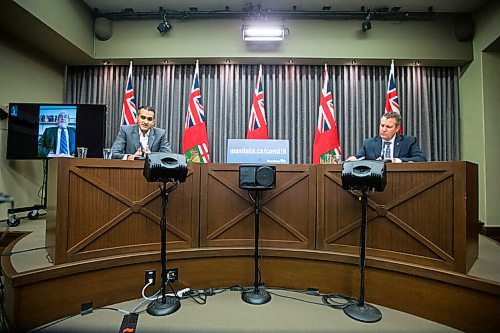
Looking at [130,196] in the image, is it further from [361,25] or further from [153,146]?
[361,25]

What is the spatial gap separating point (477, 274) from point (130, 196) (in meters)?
2.35

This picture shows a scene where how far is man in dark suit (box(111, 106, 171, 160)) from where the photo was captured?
264 centimetres

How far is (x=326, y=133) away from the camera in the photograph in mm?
3855

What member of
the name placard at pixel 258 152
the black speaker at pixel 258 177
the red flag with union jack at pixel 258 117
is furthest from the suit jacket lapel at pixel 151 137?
the red flag with union jack at pixel 258 117

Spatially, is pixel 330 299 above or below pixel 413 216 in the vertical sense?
below

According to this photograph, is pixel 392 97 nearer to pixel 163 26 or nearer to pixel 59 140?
pixel 163 26

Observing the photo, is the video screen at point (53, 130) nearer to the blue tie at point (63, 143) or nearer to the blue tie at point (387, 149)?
the blue tie at point (63, 143)

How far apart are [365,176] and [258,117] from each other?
2442 millimetres

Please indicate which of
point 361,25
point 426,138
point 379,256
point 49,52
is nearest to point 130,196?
point 379,256

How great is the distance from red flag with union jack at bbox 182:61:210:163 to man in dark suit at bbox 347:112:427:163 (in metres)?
2.16

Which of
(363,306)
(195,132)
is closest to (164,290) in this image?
(363,306)

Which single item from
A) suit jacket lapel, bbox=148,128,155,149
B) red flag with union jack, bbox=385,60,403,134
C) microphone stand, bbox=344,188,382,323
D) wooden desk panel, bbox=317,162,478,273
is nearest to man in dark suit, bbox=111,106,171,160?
suit jacket lapel, bbox=148,128,155,149

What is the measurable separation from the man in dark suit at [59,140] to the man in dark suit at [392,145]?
3.38 m

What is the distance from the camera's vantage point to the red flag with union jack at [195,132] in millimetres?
3834
